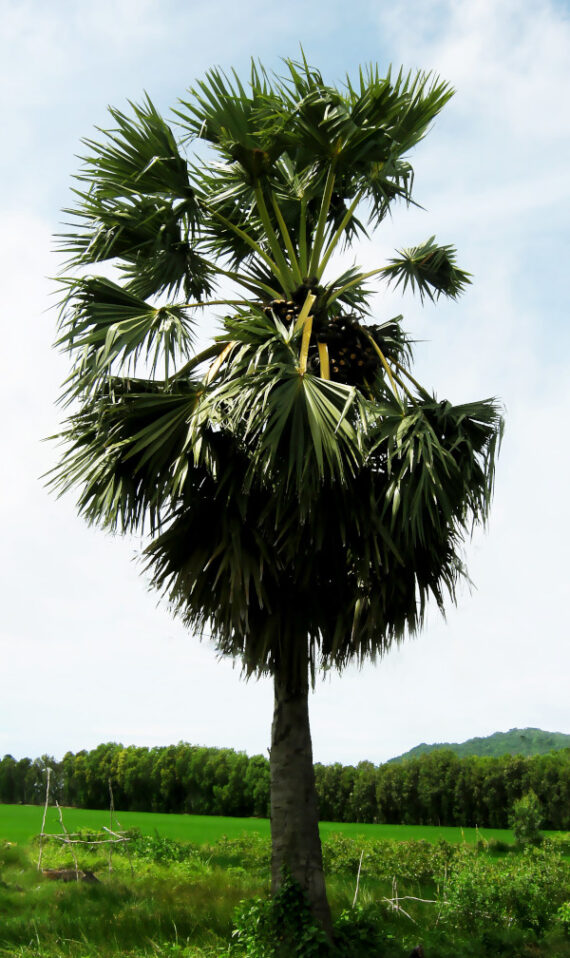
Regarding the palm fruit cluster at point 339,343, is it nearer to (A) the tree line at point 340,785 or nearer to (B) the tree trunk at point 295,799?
(B) the tree trunk at point 295,799

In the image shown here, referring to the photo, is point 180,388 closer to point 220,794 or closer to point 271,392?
point 271,392

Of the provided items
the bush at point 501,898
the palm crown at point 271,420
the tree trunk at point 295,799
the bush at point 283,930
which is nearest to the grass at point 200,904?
the bush at point 501,898

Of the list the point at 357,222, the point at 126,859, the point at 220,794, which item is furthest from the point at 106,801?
the point at 357,222

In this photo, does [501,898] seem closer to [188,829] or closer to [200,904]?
[200,904]

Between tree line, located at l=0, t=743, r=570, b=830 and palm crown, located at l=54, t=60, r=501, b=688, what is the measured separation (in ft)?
74.8

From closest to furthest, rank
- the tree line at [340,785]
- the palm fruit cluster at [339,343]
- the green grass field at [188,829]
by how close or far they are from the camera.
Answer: the palm fruit cluster at [339,343], the green grass field at [188,829], the tree line at [340,785]

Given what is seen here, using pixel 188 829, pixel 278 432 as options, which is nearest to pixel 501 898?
pixel 278 432

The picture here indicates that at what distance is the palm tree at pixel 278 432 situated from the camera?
719cm

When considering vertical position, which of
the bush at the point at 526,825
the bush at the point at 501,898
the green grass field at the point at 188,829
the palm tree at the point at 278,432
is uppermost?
the palm tree at the point at 278,432

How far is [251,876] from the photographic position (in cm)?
1238

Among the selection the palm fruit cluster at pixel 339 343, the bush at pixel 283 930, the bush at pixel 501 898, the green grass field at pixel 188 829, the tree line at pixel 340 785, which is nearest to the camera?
the bush at pixel 283 930

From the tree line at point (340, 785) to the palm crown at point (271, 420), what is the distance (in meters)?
22.8

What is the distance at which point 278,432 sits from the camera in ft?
21.7

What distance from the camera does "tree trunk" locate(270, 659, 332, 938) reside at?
755 centimetres
